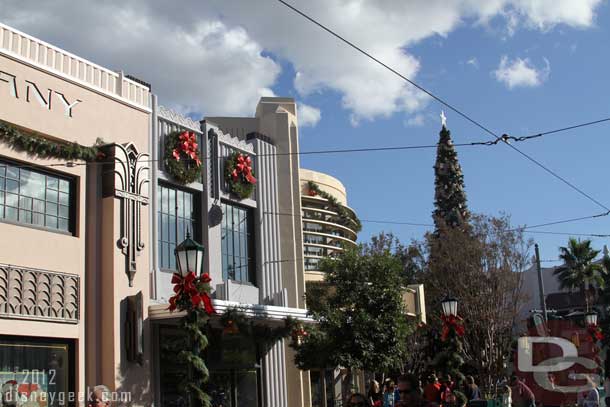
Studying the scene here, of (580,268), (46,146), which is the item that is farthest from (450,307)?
(580,268)

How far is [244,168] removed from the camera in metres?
23.3

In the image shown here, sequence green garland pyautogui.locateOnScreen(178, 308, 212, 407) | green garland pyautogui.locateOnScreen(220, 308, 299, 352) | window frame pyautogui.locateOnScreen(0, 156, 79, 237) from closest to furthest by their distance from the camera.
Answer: green garland pyautogui.locateOnScreen(178, 308, 212, 407) → window frame pyautogui.locateOnScreen(0, 156, 79, 237) → green garland pyautogui.locateOnScreen(220, 308, 299, 352)

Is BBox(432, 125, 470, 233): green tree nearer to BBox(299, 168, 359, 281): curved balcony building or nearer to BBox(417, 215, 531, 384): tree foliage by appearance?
BBox(299, 168, 359, 281): curved balcony building

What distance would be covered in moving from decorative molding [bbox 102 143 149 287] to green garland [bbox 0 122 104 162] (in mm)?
464

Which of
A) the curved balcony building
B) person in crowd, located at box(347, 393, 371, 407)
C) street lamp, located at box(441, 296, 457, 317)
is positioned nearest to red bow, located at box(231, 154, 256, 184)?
street lamp, located at box(441, 296, 457, 317)

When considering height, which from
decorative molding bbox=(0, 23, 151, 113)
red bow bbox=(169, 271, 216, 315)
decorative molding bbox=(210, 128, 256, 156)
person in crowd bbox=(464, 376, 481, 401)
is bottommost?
person in crowd bbox=(464, 376, 481, 401)

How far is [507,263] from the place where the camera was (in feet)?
106

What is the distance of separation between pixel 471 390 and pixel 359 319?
373cm

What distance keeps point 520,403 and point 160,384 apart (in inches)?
401

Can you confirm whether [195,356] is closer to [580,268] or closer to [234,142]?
[234,142]

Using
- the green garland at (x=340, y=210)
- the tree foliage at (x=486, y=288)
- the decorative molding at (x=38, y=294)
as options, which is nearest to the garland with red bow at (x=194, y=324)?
the decorative molding at (x=38, y=294)

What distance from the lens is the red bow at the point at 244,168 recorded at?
23.0 meters

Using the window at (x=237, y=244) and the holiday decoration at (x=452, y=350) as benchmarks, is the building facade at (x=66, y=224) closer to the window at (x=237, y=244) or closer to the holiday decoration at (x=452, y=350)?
the window at (x=237, y=244)

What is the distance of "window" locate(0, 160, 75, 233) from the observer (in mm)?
16141
